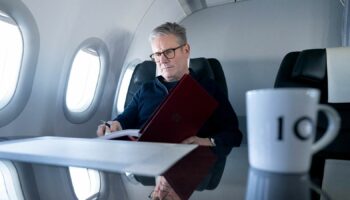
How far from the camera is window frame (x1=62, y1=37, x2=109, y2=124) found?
1.70 metres

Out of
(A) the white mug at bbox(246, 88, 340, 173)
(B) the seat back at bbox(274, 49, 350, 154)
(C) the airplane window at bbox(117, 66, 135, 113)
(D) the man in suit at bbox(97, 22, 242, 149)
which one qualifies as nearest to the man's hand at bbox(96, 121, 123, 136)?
(D) the man in suit at bbox(97, 22, 242, 149)

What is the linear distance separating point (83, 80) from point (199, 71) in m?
0.78

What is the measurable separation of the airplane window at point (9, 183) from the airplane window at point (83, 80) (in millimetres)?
1239

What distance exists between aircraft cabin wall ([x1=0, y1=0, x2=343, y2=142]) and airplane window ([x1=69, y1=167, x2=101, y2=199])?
91 cm

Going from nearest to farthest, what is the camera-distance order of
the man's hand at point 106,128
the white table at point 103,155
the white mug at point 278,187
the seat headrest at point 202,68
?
the white mug at point 278,187 < the white table at point 103,155 < the man's hand at point 106,128 < the seat headrest at point 202,68

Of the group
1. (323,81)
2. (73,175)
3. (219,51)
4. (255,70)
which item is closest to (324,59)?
(323,81)

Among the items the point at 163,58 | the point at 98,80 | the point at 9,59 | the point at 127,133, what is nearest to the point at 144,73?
the point at 98,80

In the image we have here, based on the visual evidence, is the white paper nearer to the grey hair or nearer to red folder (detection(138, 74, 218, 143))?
red folder (detection(138, 74, 218, 143))

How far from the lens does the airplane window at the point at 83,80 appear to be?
1854 millimetres

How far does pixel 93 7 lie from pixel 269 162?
154 cm

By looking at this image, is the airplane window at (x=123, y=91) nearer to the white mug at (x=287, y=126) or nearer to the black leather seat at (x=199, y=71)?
the black leather seat at (x=199, y=71)

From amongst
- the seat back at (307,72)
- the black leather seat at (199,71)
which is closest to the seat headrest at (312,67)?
the seat back at (307,72)

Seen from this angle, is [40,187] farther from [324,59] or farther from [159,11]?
[159,11]

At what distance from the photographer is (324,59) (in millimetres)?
1587
